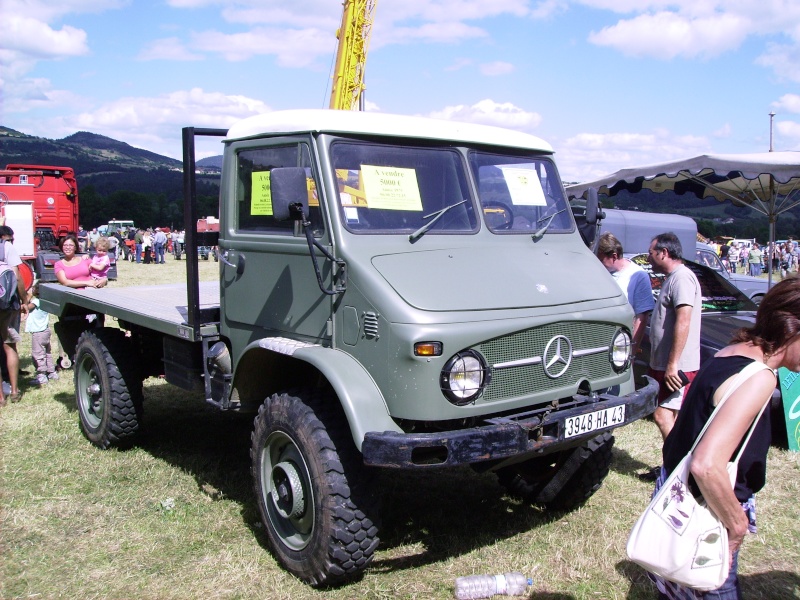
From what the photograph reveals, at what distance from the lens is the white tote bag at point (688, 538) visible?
2.33 meters

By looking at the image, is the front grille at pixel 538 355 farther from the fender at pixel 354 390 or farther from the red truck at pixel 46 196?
the red truck at pixel 46 196

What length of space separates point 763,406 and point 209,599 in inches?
108

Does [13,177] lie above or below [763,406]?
above

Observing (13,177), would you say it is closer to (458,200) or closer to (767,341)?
(458,200)

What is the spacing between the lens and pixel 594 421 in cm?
376

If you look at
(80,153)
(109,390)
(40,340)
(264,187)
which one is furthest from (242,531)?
(80,153)

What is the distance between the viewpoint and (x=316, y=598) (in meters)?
3.69

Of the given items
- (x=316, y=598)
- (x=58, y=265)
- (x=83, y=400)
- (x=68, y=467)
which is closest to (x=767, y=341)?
(x=316, y=598)

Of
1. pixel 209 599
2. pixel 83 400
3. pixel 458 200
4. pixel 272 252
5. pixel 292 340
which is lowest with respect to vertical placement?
pixel 209 599

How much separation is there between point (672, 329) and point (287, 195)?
3.00m

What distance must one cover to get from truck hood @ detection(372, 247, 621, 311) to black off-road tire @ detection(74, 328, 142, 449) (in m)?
2.93

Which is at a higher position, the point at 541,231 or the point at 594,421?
the point at 541,231

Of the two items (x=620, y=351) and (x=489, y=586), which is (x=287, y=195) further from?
(x=489, y=586)

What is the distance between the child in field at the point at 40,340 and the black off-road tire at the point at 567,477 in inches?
215
